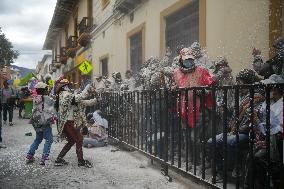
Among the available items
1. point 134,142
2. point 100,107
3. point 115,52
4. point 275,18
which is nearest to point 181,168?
point 134,142

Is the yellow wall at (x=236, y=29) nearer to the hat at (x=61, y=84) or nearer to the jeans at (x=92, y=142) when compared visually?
the hat at (x=61, y=84)

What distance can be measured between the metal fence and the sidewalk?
0.30 meters

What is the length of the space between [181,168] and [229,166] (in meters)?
0.99

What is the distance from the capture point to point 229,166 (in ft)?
13.8

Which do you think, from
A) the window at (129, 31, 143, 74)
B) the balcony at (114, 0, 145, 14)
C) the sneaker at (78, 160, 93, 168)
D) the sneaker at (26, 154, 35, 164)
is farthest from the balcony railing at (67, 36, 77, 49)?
the sneaker at (78, 160, 93, 168)

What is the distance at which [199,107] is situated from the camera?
15.4 feet

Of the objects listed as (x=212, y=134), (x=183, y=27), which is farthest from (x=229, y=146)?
(x=183, y=27)

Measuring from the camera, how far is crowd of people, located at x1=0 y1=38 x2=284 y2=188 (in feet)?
12.2

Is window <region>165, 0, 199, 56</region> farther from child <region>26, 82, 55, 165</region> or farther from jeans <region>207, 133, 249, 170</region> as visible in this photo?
jeans <region>207, 133, 249, 170</region>

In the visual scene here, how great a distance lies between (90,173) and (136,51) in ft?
23.7

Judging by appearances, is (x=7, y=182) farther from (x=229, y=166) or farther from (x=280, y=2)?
(x=280, y=2)

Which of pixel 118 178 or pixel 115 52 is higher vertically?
pixel 115 52

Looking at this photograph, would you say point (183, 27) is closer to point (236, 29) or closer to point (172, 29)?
point (172, 29)

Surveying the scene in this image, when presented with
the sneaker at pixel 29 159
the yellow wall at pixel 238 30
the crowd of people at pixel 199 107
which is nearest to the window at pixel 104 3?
the crowd of people at pixel 199 107
